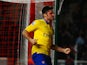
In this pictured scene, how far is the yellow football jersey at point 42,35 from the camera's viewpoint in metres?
7.56

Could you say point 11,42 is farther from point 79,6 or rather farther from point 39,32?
point 79,6

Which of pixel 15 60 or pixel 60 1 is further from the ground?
pixel 60 1

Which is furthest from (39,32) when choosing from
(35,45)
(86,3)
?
(86,3)

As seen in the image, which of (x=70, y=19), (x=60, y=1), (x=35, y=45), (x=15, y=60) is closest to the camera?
(x=35, y=45)

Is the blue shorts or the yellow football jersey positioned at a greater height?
the yellow football jersey

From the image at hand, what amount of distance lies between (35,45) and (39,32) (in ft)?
0.76

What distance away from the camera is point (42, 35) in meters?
7.59

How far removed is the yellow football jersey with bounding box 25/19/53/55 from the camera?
756cm

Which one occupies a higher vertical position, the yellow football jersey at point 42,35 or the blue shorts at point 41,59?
the yellow football jersey at point 42,35

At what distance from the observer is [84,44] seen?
19.4 meters

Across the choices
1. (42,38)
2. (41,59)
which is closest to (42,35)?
(42,38)

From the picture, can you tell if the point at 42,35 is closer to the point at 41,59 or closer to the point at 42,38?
the point at 42,38

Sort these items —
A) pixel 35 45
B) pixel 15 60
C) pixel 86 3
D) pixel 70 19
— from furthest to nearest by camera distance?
pixel 86 3 → pixel 70 19 → pixel 15 60 → pixel 35 45

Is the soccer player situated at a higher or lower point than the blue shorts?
higher
